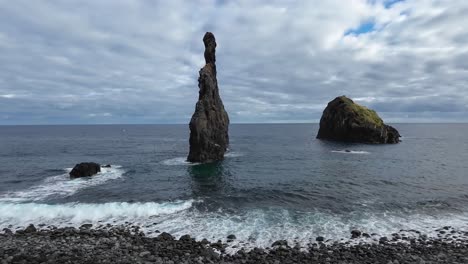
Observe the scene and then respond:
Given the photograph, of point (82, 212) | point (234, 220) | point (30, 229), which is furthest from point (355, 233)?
point (30, 229)

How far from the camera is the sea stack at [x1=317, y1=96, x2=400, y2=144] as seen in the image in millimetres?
109000

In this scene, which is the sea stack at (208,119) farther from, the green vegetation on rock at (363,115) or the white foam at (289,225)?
the green vegetation on rock at (363,115)

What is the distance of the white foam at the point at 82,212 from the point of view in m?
29.9

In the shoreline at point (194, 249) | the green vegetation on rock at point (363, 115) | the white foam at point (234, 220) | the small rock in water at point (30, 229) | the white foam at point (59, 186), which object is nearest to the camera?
the shoreline at point (194, 249)

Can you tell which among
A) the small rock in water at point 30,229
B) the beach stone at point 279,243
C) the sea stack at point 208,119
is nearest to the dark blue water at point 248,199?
the beach stone at point 279,243

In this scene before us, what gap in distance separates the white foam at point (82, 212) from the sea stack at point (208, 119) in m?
28.9

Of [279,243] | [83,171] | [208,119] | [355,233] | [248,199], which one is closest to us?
[279,243]

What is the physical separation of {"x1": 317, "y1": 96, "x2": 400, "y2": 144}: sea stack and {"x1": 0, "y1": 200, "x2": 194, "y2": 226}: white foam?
90.3 m

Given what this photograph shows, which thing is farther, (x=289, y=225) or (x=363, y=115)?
(x=363, y=115)

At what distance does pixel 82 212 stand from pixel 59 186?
15.5 meters

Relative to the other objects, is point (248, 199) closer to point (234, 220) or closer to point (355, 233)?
point (234, 220)

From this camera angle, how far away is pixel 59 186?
4419cm

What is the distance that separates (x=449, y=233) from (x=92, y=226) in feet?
107

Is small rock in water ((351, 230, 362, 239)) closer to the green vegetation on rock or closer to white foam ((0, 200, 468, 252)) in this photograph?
white foam ((0, 200, 468, 252))
